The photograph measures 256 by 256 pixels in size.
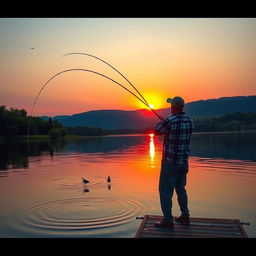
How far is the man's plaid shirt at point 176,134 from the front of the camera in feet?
24.0

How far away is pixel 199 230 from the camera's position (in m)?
7.54

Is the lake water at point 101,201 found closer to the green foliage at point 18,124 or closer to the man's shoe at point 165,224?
the man's shoe at point 165,224

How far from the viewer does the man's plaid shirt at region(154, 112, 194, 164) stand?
7316 mm

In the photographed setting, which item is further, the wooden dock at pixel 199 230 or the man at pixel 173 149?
the man at pixel 173 149

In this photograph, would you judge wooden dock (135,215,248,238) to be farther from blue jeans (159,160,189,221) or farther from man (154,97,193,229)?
blue jeans (159,160,189,221)

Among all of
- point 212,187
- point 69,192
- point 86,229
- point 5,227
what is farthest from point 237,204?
point 5,227

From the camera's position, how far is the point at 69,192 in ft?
48.9

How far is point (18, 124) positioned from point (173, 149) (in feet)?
390

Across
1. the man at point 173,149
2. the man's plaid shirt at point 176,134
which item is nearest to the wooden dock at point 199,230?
the man at point 173,149

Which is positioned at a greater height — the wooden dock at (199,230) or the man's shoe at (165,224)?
the man's shoe at (165,224)

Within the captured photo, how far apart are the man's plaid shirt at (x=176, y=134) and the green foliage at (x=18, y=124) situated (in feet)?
380

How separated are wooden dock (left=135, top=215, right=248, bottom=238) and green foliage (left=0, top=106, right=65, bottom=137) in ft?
379

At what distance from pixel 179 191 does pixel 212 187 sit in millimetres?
8585
